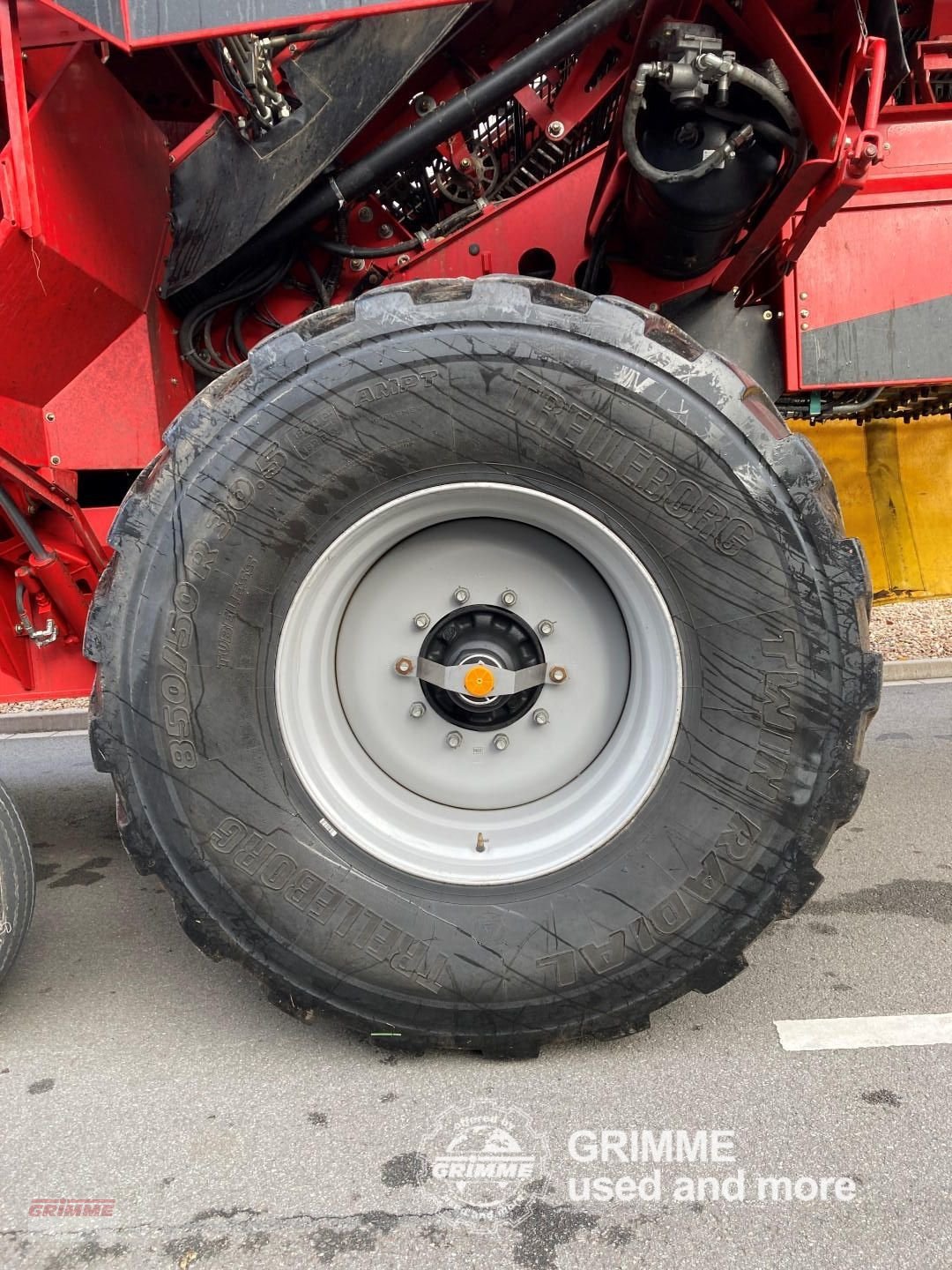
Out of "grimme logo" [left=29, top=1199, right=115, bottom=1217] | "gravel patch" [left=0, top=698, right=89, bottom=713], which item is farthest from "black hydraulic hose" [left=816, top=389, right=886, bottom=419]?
"gravel patch" [left=0, top=698, right=89, bottom=713]

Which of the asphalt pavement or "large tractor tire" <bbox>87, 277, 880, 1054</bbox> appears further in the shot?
"large tractor tire" <bbox>87, 277, 880, 1054</bbox>

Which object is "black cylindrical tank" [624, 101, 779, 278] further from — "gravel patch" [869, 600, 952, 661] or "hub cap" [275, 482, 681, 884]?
"gravel patch" [869, 600, 952, 661]

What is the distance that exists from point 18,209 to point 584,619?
1537 millimetres

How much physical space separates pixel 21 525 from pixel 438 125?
1476 millimetres

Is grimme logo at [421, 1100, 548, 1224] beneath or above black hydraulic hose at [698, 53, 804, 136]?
beneath

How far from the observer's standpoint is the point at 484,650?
76.5 inches

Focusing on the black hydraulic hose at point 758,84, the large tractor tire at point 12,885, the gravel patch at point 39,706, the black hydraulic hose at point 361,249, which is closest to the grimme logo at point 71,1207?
the large tractor tire at point 12,885

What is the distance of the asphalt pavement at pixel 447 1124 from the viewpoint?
4.53 ft

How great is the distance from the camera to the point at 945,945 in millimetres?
2285

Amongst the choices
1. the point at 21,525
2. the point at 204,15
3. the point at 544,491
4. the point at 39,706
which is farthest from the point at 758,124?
the point at 39,706

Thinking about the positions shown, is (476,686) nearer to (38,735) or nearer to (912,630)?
(38,735)

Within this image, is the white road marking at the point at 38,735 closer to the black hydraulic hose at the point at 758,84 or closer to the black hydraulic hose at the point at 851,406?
the black hydraulic hose at the point at 851,406

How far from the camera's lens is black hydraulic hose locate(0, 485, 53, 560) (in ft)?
7.20

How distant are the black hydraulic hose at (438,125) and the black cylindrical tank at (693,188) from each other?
25 centimetres
